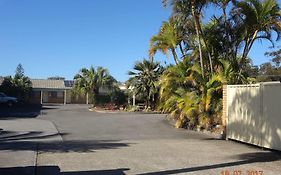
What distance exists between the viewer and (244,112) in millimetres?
15102

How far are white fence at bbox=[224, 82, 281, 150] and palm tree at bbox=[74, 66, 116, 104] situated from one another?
106 feet

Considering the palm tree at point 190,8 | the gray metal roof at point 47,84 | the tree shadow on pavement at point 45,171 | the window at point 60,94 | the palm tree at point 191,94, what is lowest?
the tree shadow on pavement at point 45,171

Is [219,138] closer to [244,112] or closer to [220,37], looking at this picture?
[244,112]

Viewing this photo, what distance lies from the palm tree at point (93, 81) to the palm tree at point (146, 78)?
867 centimetres

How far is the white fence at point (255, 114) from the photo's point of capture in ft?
42.3

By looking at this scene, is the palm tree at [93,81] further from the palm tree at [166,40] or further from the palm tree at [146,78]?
the palm tree at [166,40]

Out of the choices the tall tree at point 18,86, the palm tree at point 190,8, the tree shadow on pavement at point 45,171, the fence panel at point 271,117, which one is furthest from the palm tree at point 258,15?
the tall tree at point 18,86

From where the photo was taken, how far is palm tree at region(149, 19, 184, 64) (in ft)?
79.5

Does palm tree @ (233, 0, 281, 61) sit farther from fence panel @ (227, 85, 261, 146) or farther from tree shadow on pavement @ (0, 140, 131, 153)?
tree shadow on pavement @ (0, 140, 131, 153)

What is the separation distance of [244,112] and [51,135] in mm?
7767

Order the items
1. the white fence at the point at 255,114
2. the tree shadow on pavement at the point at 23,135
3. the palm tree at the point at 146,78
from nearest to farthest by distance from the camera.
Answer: the white fence at the point at 255,114 → the tree shadow on pavement at the point at 23,135 → the palm tree at the point at 146,78

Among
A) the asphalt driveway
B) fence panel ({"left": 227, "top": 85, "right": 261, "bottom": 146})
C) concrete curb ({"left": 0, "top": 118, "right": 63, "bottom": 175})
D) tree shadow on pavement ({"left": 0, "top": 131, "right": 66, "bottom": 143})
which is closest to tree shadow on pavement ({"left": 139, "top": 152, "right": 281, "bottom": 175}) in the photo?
the asphalt driveway

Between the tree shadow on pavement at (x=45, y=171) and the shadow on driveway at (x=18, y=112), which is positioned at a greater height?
the shadow on driveway at (x=18, y=112)

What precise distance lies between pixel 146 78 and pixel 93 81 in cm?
1064
